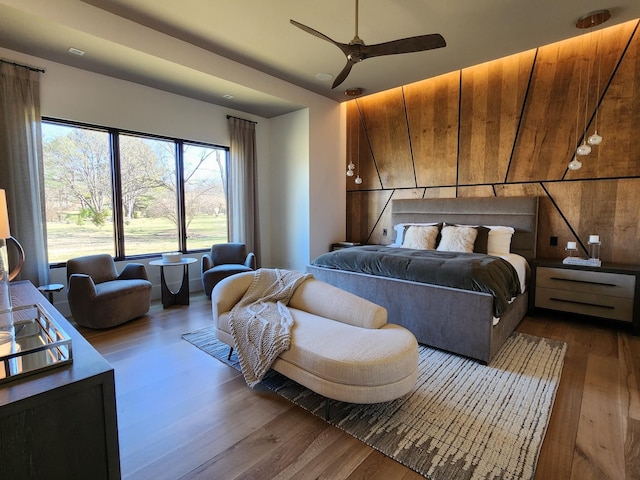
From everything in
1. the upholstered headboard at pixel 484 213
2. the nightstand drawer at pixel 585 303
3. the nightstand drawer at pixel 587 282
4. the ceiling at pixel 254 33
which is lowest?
the nightstand drawer at pixel 585 303

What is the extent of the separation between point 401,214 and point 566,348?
117 inches

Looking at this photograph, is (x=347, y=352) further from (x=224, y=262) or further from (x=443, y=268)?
(x=224, y=262)

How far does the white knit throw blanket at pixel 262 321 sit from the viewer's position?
2320 millimetres

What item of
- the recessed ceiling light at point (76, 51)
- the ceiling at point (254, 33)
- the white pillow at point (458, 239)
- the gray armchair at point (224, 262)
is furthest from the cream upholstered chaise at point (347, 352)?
the recessed ceiling light at point (76, 51)

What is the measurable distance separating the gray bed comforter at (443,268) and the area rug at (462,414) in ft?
1.82

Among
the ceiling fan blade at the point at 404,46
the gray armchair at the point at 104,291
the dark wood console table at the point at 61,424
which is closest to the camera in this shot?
the dark wood console table at the point at 61,424

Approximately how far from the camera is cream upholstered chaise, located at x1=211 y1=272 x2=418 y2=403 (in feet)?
6.43

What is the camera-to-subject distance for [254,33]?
11.8 feet

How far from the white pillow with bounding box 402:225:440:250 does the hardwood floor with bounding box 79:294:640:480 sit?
199 cm

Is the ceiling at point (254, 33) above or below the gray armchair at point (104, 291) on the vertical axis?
above

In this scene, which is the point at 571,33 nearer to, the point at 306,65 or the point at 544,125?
the point at 544,125

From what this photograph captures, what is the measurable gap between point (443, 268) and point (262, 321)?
1776 millimetres

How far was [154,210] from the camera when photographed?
4.89m

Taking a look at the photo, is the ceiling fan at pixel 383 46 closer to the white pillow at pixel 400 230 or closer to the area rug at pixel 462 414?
the area rug at pixel 462 414
